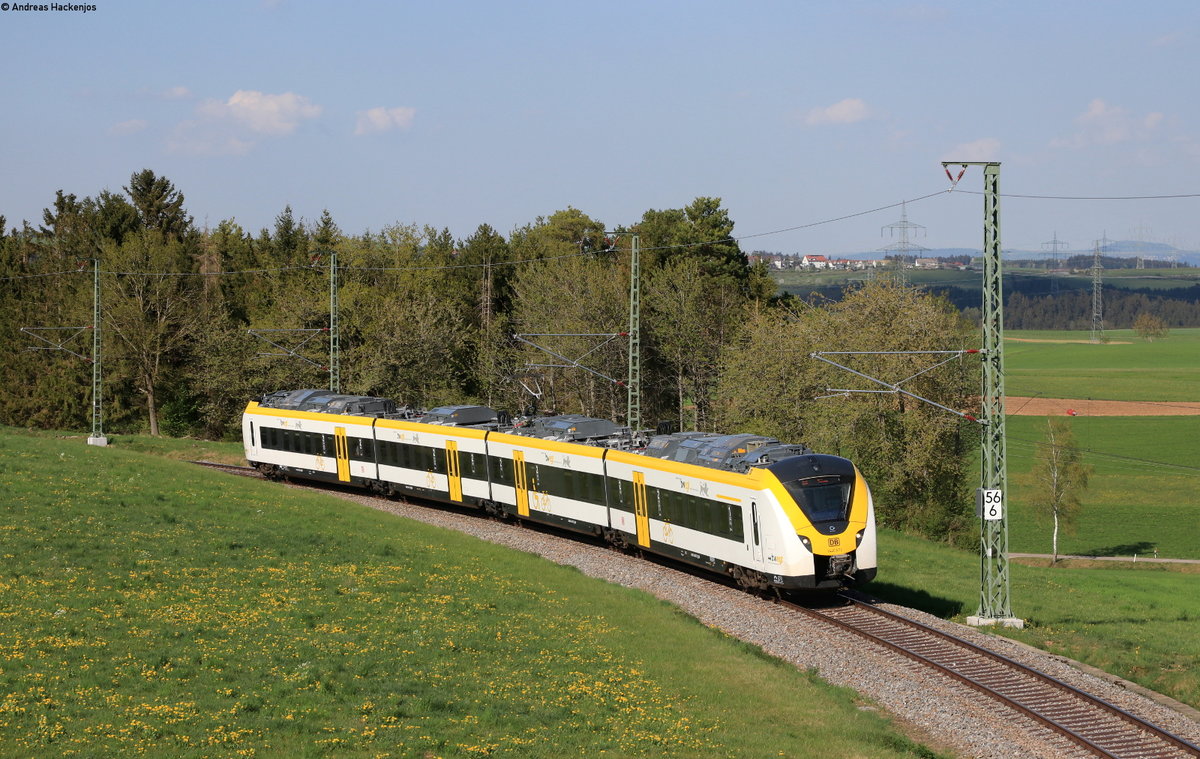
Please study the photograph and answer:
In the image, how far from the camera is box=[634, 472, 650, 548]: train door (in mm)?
29641

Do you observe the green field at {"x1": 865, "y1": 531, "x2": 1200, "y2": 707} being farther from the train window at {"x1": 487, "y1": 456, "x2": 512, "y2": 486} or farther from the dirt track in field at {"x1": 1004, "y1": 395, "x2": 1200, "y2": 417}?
the dirt track in field at {"x1": 1004, "y1": 395, "x2": 1200, "y2": 417}

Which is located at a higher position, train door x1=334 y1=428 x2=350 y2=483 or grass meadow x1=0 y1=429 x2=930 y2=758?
train door x1=334 y1=428 x2=350 y2=483

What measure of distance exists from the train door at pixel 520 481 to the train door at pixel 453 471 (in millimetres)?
3292

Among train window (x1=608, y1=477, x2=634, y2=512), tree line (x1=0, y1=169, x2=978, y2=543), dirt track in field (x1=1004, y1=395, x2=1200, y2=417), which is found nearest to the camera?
train window (x1=608, y1=477, x2=634, y2=512)

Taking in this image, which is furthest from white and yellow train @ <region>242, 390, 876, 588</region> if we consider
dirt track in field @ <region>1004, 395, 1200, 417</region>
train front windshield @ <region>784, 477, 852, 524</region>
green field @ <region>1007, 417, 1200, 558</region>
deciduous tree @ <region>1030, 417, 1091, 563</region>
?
dirt track in field @ <region>1004, 395, 1200, 417</region>

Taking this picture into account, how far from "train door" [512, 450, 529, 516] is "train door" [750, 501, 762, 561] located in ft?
38.6

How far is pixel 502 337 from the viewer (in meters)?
78.6

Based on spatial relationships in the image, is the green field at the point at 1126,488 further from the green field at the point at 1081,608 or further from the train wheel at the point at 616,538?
the train wheel at the point at 616,538

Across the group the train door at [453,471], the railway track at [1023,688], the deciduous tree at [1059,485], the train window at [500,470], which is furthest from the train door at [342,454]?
the deciduous tree at [1059,485]

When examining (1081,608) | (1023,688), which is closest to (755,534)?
(1023,688)

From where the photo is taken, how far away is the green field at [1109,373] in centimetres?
12888

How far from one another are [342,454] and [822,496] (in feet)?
79.7

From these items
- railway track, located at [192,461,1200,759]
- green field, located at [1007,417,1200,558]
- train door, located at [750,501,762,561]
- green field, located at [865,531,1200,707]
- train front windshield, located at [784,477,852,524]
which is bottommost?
green field, located at [1007,417,1200,558]

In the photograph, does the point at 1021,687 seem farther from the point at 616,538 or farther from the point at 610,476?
the point at 616,538
